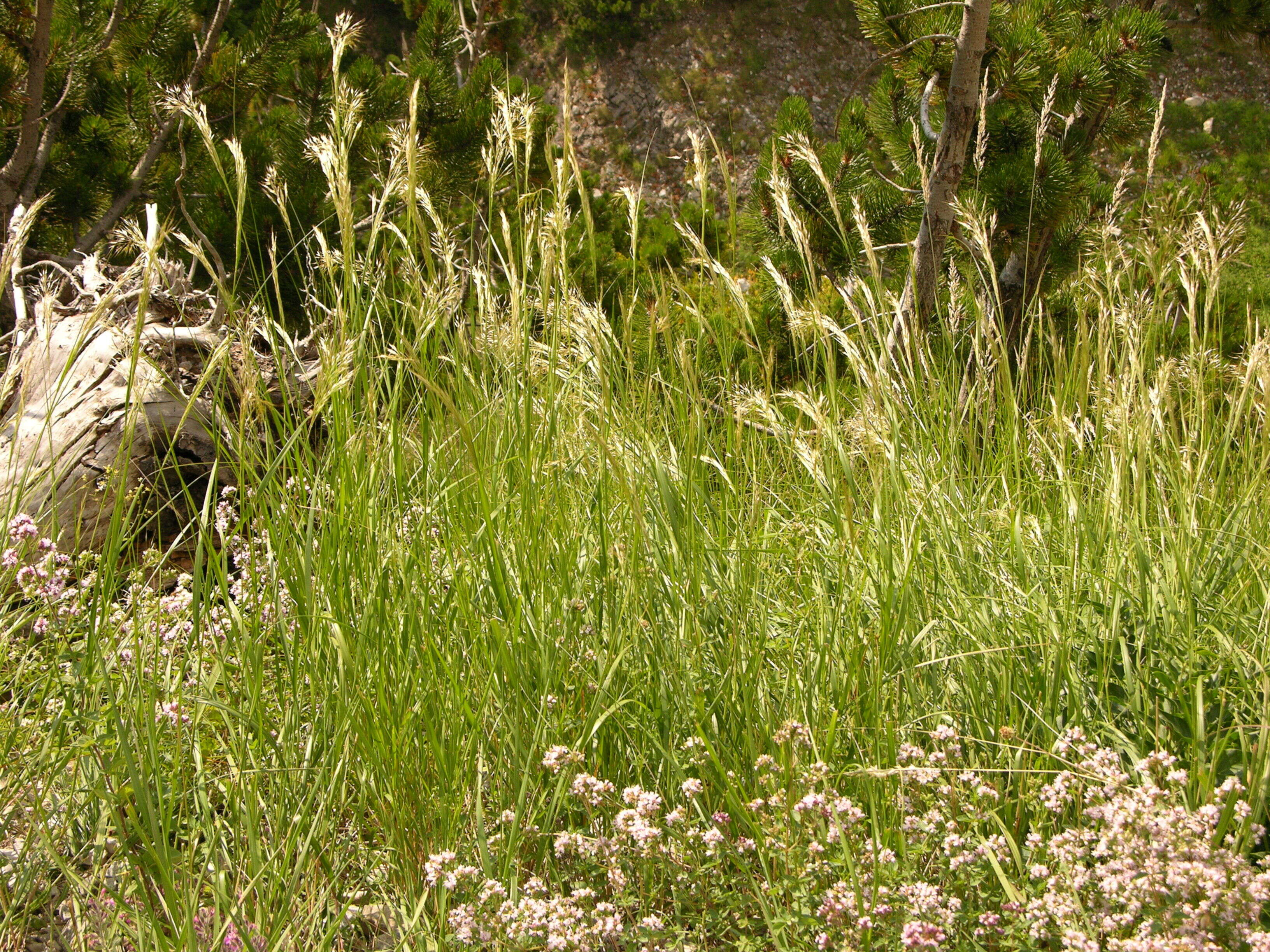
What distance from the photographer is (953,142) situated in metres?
3.00

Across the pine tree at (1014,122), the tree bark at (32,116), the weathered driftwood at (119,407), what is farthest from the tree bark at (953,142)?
the tree bark at (32,116)

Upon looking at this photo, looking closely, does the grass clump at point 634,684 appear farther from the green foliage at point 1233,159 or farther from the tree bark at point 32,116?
the green foliage at point 1233,159

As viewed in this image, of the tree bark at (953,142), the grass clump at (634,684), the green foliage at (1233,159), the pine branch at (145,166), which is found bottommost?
the green foliage at (1233,159)

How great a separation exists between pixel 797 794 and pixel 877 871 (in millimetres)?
195

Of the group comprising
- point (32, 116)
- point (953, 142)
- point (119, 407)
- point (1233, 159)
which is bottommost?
point (1233, 159)

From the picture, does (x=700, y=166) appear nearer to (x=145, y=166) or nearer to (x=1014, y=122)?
(x=1014, y=122)

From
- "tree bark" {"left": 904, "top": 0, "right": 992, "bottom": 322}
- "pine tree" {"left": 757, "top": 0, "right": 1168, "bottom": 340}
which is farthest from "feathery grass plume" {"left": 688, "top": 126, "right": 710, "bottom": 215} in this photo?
"pine tree" {"left": 757, "top": 0, "right": 1168, "bottom": 340}

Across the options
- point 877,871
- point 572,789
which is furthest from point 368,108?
point 877,871

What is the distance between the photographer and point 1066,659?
1.40m

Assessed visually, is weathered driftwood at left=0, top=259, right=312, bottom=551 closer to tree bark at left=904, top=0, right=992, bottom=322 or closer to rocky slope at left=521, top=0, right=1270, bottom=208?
tree bark at left=904, top=0, right=992, bottom=322

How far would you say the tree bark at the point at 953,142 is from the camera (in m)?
2.88

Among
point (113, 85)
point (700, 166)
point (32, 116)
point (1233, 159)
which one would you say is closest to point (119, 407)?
point (32, 116)

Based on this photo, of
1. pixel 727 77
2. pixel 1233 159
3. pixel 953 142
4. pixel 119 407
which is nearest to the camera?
pixel 119 407

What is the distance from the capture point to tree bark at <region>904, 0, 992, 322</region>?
288 cm
